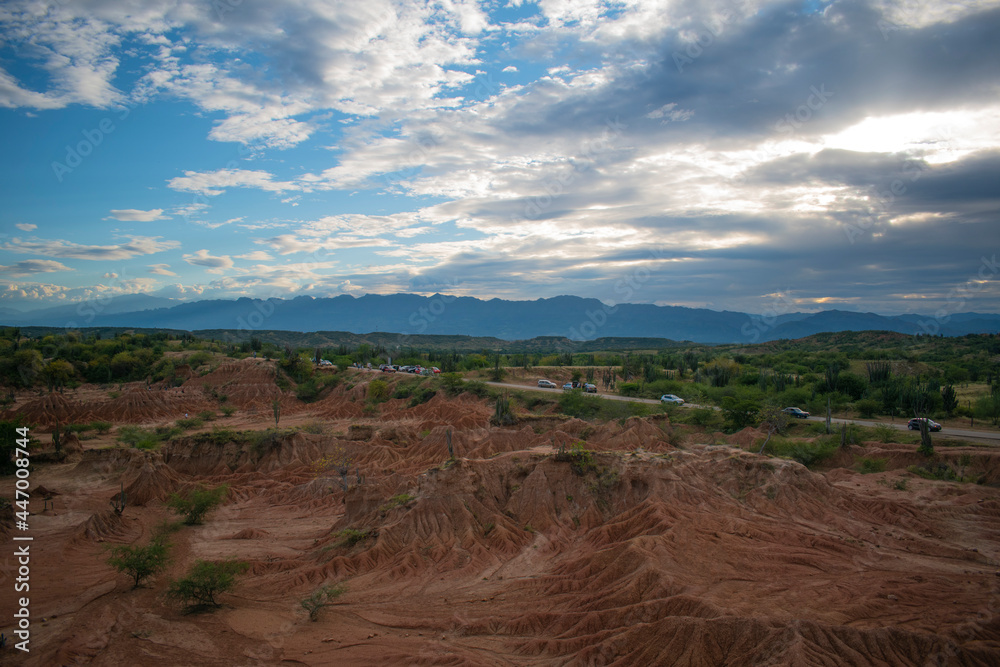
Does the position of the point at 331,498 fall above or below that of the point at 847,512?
below

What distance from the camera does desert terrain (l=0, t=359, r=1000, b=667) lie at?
1366 cm

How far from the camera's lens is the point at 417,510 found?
23656 mm

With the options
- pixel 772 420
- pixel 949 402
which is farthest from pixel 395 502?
pixel 949 402

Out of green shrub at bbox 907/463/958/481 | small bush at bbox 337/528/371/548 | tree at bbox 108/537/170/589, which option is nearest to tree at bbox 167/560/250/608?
tree at bbox 108/537/170/589

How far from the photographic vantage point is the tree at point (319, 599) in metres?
17.5

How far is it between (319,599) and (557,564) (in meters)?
8.90

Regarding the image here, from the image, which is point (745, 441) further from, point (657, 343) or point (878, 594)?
→ point (657, 343)

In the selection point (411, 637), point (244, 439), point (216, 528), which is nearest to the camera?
point (411, 637)

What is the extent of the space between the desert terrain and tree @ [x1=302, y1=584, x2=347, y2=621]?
11.8 inches

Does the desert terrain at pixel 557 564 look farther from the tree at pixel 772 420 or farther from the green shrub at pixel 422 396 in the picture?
the green shrub at pixel 422 396

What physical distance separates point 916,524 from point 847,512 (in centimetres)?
242

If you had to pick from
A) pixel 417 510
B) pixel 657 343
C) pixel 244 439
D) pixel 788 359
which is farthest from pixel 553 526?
pixel 657 343

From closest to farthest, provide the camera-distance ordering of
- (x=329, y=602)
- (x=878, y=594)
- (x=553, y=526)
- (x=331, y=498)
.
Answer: (x=878, y=594) → (x=329, y=602) → (x=553, y=526) → (x=331, y=498)

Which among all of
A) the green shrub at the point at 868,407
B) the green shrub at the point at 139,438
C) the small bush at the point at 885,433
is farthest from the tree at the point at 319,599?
the green shrub at the point at 868,407
